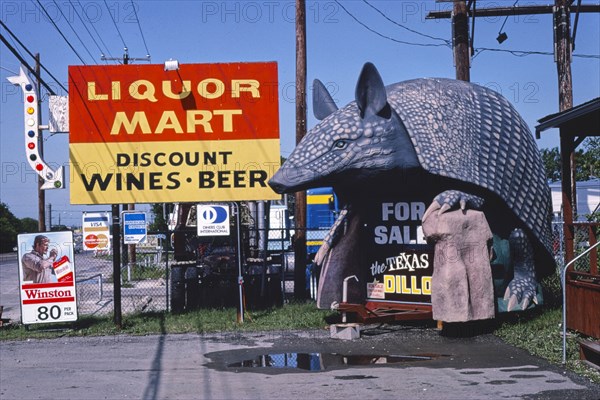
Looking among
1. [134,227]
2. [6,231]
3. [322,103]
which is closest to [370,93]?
[322,103]

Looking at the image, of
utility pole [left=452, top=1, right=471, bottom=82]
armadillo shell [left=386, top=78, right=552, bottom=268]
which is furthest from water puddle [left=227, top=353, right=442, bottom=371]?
utility pole [left=452, top=1, right=471, bottom=82]

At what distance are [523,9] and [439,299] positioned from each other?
11573 mm

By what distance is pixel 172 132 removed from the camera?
1499 centimetres

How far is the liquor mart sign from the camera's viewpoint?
1489cm

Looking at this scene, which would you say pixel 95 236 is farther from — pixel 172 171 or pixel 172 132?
pixel 172 132

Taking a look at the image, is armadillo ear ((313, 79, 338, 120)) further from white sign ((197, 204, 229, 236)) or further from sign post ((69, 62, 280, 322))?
white sign ((197, 204, 229, 236))

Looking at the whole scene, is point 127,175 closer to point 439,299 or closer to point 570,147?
point 439,299

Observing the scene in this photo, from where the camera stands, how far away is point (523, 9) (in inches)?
809

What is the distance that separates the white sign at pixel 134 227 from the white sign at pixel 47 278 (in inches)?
84.2

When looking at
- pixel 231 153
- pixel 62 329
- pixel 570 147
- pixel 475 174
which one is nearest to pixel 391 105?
pixel 475 174

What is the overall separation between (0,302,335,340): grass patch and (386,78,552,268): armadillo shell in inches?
161

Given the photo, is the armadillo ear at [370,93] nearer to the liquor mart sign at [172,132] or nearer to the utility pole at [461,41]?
the liquor mart sign at [172,132]

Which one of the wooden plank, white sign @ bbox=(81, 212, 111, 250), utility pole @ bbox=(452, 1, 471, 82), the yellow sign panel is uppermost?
utility pole @ bbox=(452, 1, 471, 82)

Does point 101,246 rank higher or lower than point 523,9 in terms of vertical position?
lower
